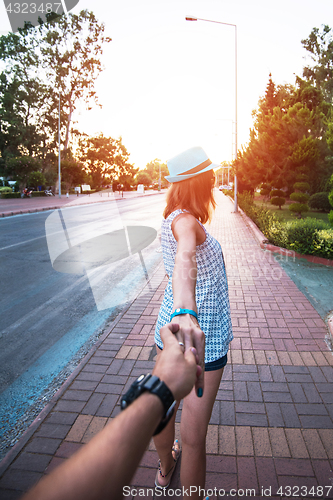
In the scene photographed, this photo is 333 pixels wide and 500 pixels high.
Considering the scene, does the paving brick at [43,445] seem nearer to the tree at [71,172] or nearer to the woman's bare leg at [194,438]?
the woman's bare leg at [194,438]

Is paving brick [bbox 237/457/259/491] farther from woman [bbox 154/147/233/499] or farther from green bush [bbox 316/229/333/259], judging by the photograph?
green bush [bbox 316/229/333/259]

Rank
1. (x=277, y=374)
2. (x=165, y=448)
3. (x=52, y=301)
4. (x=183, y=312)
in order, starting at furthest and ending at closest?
(x=52, y=301) → (x=277, y=374) → (x=165, y=448) → (x=183, y=312)

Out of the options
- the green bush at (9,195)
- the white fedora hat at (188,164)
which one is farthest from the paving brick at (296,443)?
the green bush at (9,195)

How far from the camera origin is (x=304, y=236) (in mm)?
7977

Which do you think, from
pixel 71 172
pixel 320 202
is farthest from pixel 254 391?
pixel 71 172

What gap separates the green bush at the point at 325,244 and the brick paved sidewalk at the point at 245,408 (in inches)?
127

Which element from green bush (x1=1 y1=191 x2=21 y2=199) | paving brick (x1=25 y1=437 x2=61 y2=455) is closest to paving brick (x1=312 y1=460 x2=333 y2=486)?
paving brick (x1=25 y1=437 x2=61 y2=455)

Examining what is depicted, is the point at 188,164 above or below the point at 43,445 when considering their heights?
above

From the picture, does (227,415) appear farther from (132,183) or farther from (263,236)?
(132,183)

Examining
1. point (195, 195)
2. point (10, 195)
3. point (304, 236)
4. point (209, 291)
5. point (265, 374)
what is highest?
point (195, 195)

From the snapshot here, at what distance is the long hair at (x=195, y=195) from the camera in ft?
5.82

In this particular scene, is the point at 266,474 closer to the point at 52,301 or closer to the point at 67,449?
the point at 67,449

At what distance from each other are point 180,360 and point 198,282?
2.93 ft

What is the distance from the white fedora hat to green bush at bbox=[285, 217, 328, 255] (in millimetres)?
6742
